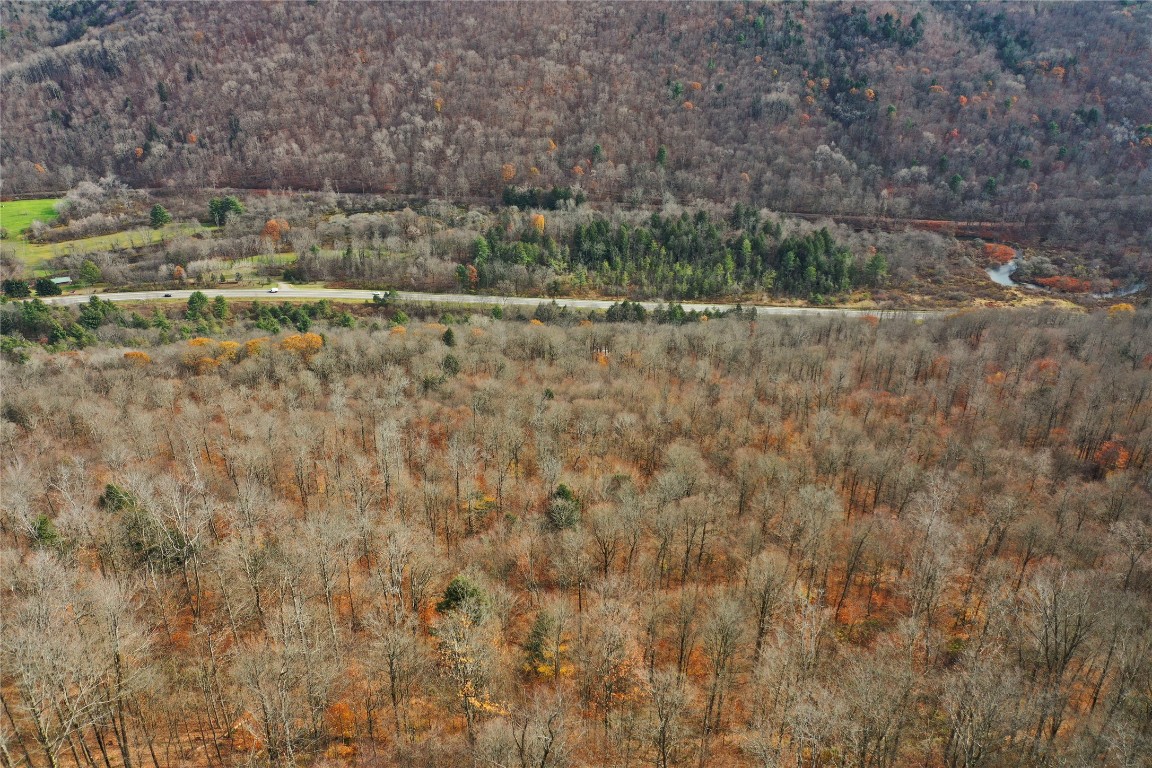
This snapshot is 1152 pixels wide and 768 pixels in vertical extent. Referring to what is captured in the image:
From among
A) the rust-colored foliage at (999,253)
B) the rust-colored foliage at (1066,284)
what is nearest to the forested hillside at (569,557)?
the rust-colored foliage at (1066,284)

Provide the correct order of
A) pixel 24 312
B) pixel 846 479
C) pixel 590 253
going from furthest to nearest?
pixel 590 253, pixel 24 312, pixel 846 479

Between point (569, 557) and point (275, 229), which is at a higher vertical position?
point (275, 229)

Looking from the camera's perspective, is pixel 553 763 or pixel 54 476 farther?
pixel 54 476

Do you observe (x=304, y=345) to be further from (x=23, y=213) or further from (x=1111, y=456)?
(x=23, y=213)

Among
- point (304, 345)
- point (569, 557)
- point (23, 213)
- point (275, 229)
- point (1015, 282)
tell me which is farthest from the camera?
point (23, 213)

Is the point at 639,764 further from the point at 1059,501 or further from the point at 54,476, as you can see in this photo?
the point at 54,476

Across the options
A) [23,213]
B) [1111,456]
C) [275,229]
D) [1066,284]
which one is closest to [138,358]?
[275,229]

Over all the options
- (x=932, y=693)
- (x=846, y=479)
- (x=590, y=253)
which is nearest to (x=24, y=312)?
(x=590, y=253)
